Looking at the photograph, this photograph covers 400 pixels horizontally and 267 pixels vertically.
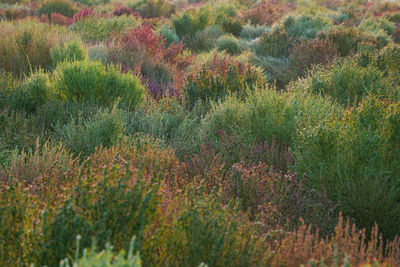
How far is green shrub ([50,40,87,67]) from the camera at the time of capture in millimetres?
6589

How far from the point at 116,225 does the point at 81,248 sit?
0.65ft

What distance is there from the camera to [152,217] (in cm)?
211

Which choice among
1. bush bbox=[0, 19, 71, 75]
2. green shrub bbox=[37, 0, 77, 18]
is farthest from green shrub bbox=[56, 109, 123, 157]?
green shrub bbox=[37, 0, 77, 18]

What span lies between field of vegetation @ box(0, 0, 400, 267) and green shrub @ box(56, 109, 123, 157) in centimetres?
2

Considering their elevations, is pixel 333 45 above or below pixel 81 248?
below

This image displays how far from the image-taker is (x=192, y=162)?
3715 millimetres

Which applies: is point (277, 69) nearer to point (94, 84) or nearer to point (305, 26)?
point (94, 84)

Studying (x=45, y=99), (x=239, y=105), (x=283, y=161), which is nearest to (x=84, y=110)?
(x=45, y=99)

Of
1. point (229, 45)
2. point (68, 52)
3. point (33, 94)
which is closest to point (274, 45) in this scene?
point (229, 45)

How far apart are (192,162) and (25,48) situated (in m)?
5.03

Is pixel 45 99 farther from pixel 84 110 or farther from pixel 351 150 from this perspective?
pixel 351 150

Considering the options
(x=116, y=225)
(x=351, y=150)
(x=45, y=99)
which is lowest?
(x=45, y=99)

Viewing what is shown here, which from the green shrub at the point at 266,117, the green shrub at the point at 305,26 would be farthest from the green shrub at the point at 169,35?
the green shrub at the point at 266,117

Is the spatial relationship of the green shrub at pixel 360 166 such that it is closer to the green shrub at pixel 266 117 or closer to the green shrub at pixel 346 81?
the green shrub at pixel 266 117
